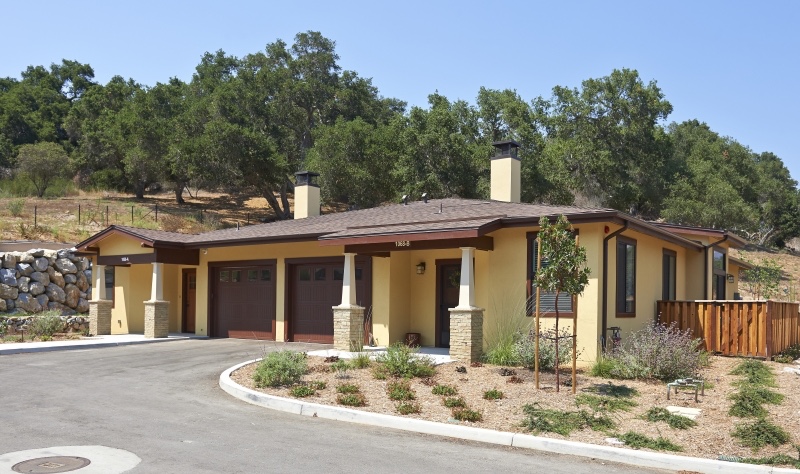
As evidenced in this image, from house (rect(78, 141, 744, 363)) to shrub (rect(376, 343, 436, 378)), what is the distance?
184 centimetres

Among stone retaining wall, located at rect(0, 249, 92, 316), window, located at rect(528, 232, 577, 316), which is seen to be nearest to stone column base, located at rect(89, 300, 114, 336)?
stone retaining wall, located at rect(0, 249, 92, 316)

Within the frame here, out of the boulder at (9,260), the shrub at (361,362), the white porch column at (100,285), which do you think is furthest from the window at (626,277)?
the boulder at (9,260)

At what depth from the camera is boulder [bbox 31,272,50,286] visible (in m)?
25.3

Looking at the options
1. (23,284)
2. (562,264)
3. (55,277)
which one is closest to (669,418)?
(562,264)

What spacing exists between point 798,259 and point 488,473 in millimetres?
53317

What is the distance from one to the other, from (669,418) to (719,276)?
1407 centimetres

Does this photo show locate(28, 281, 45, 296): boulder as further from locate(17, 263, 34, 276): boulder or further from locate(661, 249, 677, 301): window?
locate(661, 249, 677, 301): window

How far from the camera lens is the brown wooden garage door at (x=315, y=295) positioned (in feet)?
61.4

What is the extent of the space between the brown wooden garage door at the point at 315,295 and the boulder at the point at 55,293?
37.1ft

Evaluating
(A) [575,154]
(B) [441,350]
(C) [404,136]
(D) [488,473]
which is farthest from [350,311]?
(A) [575,154]

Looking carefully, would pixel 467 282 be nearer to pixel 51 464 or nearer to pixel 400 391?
pixel 400 391

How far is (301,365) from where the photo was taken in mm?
12016

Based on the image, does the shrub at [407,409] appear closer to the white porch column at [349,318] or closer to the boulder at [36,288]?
the white porch column at [349,318]

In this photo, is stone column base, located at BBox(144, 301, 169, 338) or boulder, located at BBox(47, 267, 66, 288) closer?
stone column base, located at BBox(144, 301, 169, 338)
